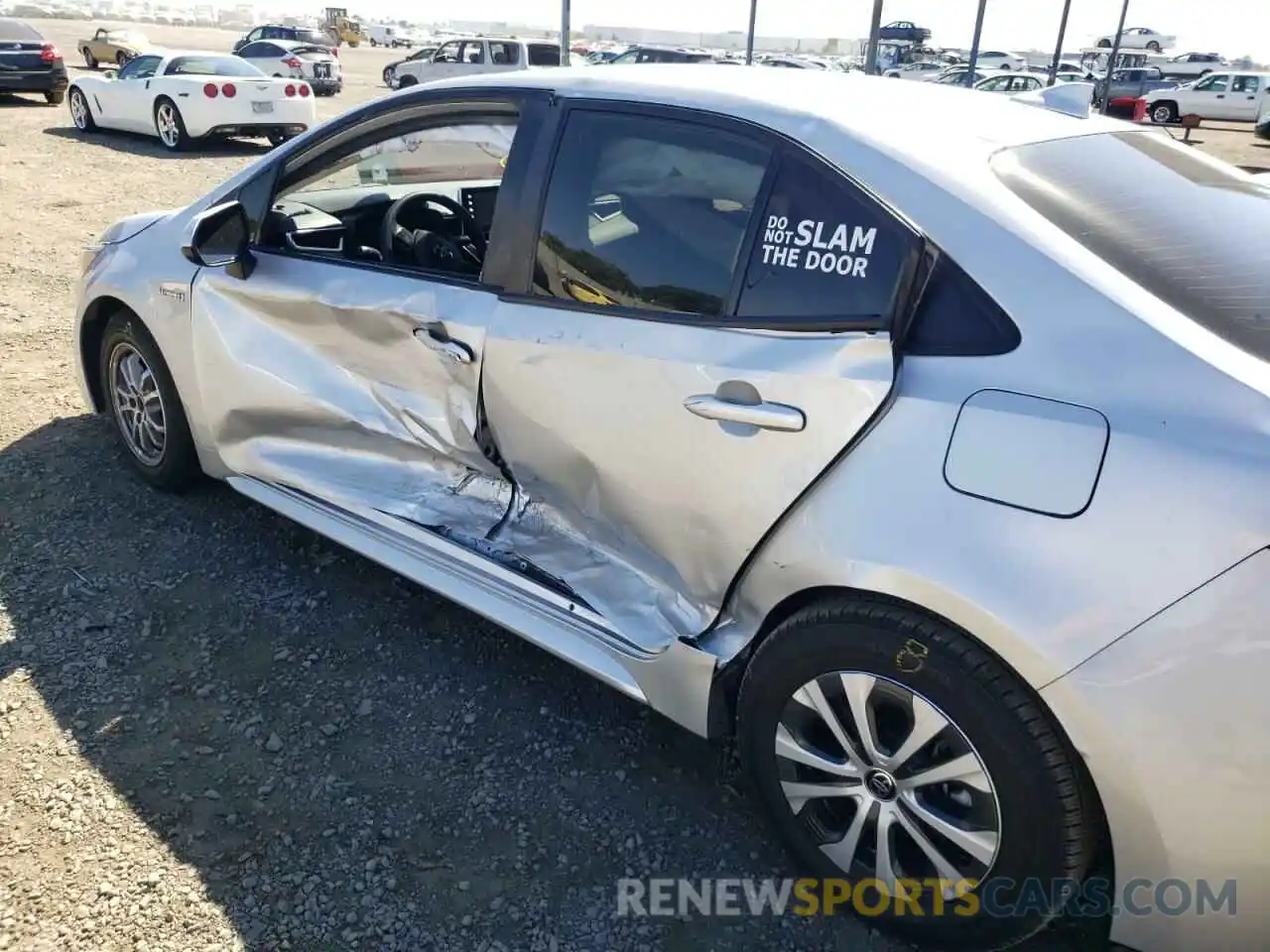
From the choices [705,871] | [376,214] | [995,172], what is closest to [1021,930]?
[705,871]

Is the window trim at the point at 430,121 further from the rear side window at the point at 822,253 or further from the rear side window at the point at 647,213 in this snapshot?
the rear side window at the point at 822,253

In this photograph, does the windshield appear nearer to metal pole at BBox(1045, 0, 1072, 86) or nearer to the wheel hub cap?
the wheel hub cap

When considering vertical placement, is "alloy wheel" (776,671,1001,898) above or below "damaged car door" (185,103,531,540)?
below

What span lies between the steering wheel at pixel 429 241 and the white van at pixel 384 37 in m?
73.6

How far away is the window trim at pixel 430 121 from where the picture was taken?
2691 mm

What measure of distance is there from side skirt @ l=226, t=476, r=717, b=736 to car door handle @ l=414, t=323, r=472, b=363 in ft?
1.81

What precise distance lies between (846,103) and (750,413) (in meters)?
0.82

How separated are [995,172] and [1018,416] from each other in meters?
0.61

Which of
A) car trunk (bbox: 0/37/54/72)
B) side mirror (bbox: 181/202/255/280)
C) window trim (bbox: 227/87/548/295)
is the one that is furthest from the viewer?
car trunk (bbox: 0/37/54/72)

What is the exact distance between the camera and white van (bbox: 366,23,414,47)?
229ft

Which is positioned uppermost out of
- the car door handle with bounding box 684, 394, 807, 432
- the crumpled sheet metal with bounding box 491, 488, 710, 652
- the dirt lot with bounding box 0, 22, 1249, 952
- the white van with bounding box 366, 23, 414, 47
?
the car door handle with bounding box 684, 394, 807, 432

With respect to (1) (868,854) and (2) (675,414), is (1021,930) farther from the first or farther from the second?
(2) (675,414)

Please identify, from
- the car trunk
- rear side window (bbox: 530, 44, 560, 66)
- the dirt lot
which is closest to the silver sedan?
the dirt lot

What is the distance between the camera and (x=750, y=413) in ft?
6.91
